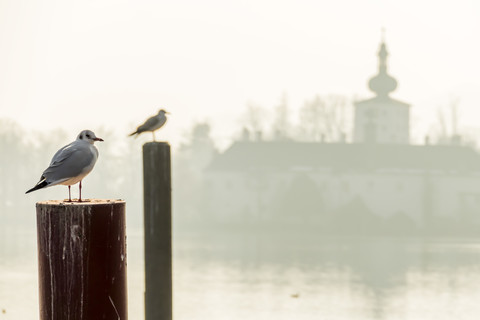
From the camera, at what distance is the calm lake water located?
3344cm

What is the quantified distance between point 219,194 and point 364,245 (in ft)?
74.0

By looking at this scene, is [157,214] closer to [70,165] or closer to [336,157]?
[70,165]

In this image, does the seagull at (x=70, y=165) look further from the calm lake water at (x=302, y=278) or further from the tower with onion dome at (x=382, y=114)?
the tower with onion dome at (x=382, y=114)

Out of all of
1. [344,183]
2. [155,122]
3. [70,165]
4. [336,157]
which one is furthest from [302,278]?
[336,157]

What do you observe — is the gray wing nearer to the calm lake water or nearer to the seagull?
the seagull

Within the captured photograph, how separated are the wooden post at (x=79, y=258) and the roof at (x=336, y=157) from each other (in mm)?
83676

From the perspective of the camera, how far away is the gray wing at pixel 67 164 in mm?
4020

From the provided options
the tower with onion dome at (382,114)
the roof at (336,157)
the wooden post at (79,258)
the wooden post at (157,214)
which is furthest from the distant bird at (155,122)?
the tower with onion dome at (382,114)

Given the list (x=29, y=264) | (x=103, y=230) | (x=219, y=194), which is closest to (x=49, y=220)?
(x=103, y=230)

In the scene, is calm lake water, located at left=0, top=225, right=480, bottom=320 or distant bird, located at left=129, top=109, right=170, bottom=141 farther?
calm lake water, located at left=0, top=225, right=480, bottom=320

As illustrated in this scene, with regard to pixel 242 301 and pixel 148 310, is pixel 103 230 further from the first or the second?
pixel 242 301

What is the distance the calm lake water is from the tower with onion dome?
2649 cm

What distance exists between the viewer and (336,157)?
89062mm

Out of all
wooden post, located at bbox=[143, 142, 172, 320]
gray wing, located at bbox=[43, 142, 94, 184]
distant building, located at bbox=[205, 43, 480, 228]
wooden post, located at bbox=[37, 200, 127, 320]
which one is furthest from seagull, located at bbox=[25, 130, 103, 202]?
distant building, located at bbox=[205, 43, 480, 228]
